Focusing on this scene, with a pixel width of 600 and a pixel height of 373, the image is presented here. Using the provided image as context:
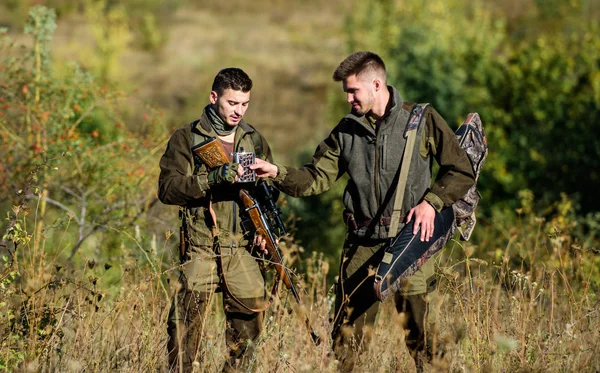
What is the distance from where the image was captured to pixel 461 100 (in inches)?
856

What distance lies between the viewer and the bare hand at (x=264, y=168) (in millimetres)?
4172

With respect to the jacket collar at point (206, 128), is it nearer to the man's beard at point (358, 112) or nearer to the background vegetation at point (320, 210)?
the man's beard at point (358, 112)

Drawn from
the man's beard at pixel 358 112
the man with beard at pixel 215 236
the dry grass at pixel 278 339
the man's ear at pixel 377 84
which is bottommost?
the dry grass at pixel 278 339

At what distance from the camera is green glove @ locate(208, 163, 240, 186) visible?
393cm

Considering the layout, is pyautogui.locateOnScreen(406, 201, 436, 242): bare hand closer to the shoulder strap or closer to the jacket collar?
the shoulder strap

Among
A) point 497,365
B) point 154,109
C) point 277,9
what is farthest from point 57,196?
point 277,9

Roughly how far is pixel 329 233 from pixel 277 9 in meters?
72.6

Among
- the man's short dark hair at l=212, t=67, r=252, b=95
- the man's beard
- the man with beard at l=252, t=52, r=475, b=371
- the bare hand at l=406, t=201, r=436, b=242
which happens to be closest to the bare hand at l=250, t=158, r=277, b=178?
the man with beard at l=252, t=52, r=475, b=371

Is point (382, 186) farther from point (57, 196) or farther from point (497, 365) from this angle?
point (57, 196)

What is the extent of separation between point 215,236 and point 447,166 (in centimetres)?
138

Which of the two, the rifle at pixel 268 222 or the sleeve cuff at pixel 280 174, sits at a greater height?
the sleeve cuff at pixel 280 174

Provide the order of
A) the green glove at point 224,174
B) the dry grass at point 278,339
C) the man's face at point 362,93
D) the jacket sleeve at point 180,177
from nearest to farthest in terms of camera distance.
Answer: the dry grass at point 278,339 < the green glove at point 224,174 < the jacket sleeve at point 180,177 < the man's face at point 362,93

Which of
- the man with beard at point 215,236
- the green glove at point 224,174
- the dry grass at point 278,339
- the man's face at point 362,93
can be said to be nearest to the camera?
the dry grass at point 278,339

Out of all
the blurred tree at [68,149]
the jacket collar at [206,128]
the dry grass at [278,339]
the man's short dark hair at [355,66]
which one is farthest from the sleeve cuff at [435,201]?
the blurred tree at [68,149]
